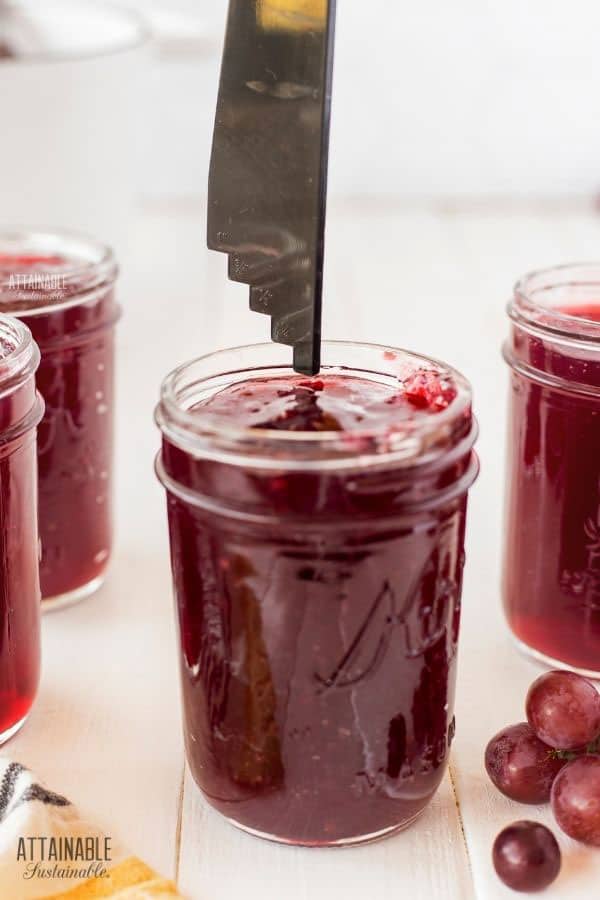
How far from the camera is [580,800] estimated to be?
38.8 inches

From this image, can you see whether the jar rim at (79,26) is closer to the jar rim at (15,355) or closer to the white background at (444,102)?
the jar rim at (15,355)

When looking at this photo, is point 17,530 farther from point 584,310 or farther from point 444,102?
point 444,102

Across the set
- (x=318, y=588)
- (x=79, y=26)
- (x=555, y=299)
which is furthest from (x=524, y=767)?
(x=79, y=26)

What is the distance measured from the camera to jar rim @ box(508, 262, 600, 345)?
1160 mm

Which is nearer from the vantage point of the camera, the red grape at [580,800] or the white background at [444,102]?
the red grape at [580,800]

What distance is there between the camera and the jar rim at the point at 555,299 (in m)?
1.16

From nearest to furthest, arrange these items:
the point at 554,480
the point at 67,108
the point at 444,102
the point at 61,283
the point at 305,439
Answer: the point at 305,439
the point at 554,480
the point at 61,283
the point at 67,108
the point at 444,102

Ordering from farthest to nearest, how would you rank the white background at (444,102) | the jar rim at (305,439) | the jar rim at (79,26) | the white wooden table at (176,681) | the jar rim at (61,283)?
→ 1. the white background at (444,102)
2. the jar rim at (79,26)
3. the jar rim at (61,283)
4. the white wooden table at (176,681)
5. the jar rim at (305,439)

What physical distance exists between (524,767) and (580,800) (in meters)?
0.07

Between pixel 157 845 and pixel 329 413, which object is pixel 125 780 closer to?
pixel 157 845

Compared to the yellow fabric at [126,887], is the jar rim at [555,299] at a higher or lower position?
higher

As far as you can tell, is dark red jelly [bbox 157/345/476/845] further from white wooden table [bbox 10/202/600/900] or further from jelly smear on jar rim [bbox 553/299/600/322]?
jelly smear on jar rim [bbox 553/299/600/322]

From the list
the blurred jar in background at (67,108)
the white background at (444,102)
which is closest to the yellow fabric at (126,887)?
the blurred jar in background at (67,108)

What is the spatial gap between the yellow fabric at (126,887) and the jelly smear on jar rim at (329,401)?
35cm
